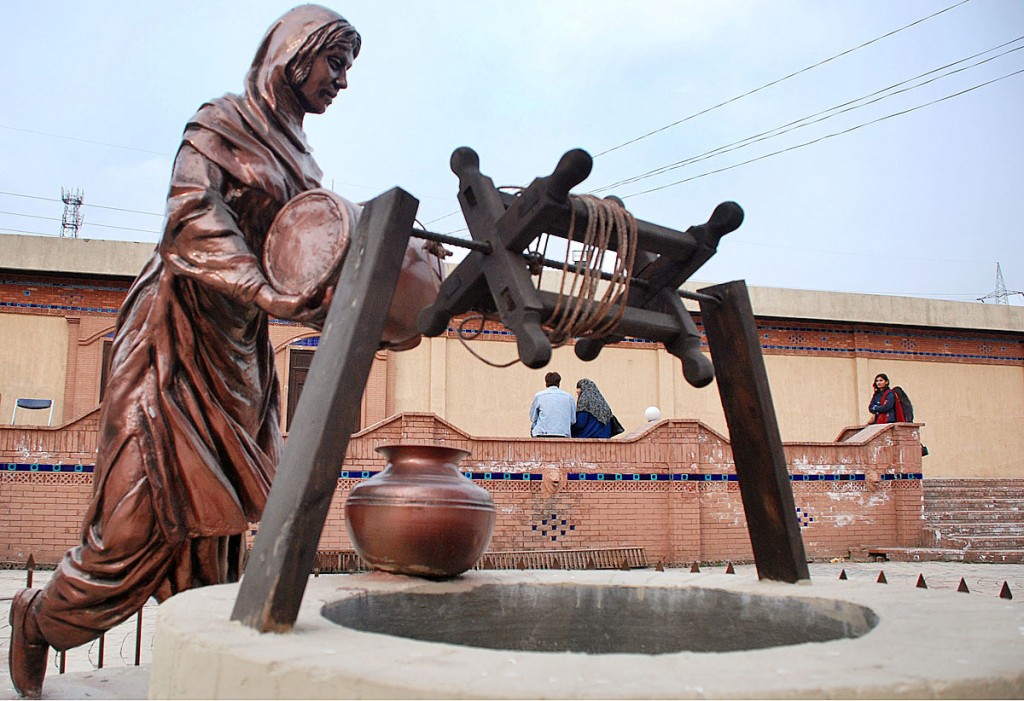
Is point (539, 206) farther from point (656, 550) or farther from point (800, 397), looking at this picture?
point (800, 397)

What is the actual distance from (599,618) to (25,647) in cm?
205

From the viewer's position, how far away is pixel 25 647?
328 centimetres

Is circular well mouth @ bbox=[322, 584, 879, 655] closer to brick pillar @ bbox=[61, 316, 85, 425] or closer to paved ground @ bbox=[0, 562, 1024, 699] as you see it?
paved ground @ bbox=[0, 562, 1024, 699]

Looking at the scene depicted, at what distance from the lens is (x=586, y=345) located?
2936mm

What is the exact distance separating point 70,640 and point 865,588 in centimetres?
265

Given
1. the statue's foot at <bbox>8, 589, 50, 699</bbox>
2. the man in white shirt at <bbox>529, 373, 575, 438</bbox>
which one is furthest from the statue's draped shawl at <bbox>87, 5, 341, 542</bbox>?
the man in white shirt at <bbox>529, 373, 575, 438</bbox>

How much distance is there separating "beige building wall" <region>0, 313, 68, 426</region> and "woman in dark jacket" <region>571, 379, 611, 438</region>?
7855mm

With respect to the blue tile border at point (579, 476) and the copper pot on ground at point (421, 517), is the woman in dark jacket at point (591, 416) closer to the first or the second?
the blue tile border at point (579, 476)

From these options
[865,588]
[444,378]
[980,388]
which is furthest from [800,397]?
[865,588]

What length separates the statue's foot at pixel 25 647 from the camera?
324 cm

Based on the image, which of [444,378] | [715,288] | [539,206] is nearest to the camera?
[539,206]

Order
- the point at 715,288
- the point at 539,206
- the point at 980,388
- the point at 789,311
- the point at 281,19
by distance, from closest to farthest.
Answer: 1. the point at 539,206
2. the point at 715,288
3. the point at 281,19
4. the point at 789,311
5. the point at 980,388

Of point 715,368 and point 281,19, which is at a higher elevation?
point 281,19

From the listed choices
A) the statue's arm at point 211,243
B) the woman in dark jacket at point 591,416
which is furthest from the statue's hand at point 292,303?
the woman in dark jacket at point 591,416
